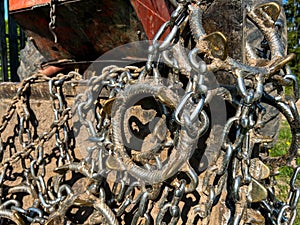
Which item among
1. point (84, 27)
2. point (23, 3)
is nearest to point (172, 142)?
point (84, 27)

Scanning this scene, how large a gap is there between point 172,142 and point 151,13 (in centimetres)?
55

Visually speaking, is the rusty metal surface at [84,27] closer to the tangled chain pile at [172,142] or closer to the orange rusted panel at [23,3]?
the orange rusted panel at [23,3]

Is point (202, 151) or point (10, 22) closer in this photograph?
point (202, 151)

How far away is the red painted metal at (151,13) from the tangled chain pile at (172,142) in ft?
0.85

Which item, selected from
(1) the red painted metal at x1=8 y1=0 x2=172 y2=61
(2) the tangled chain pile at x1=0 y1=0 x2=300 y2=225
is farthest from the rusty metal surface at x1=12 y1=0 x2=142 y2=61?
(2) the tangled chain pile at x1=0 y1=0 x2=300 y2=225

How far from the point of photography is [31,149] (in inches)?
48.6

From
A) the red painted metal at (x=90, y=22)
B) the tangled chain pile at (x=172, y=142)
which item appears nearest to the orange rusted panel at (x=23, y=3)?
the red painted metal at (x=90, y=22)

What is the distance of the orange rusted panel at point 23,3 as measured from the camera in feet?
4.66

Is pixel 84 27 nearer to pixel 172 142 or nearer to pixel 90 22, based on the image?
pixel 90 22

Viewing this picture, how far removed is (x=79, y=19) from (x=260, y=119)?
2.46ft

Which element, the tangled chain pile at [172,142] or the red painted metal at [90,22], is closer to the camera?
the tangled chain pile at [172,142]

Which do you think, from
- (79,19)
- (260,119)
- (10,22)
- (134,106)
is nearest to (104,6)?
(79,19)

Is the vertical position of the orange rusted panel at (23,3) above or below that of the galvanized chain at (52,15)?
above

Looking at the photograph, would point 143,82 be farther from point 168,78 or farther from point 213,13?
point 213,13
